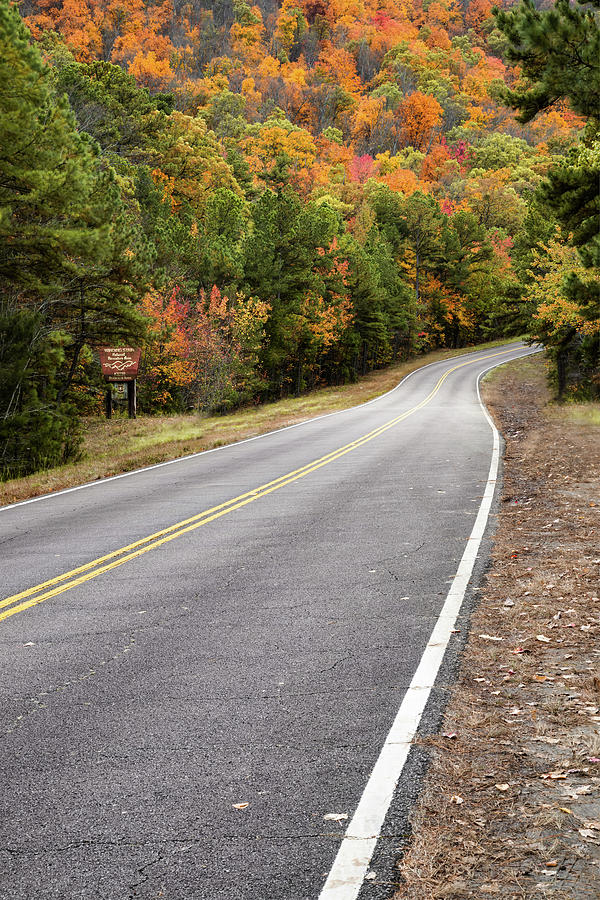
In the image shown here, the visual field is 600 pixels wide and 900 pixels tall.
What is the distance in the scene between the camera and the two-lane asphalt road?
2980mm

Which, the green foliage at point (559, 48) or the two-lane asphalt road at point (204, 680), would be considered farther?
the green foliage at point (559, 48)

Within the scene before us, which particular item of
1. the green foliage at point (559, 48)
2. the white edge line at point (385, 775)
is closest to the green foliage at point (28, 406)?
the green foliage at point (559, 48)

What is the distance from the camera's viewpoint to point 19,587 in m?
7.16

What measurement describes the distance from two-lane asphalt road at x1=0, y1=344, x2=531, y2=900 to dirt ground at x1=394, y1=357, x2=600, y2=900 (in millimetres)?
348

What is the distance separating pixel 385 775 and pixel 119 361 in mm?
24960

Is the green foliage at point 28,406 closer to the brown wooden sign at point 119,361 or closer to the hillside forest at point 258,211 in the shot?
the hillside forest at point 258,211

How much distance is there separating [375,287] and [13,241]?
47712 millimetres

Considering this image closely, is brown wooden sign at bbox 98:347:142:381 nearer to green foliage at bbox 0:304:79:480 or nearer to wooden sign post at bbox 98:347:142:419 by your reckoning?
wooden sign post at bbox 98:347:142:419

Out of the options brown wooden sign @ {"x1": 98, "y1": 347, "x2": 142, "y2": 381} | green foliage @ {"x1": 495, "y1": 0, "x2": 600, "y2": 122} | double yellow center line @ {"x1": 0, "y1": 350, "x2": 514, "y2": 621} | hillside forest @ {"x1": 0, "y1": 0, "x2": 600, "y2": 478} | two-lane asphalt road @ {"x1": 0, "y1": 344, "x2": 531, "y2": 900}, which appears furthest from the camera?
brown wooden sign @ {"x1": 98, "y1": 347, "x2": 142, "y2": 381}

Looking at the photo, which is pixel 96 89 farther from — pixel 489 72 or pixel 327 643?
pixel 489 72

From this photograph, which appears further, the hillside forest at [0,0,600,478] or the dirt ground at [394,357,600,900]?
the hillside forest at [0,0,600,478]

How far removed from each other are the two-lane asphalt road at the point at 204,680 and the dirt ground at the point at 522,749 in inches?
13.7

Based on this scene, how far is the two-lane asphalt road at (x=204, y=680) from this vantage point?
298 centimetres

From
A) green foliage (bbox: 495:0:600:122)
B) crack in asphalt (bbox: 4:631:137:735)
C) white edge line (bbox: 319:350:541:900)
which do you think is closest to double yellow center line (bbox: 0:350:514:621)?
crack in asphalt (bbox: 4:631:137:735)
